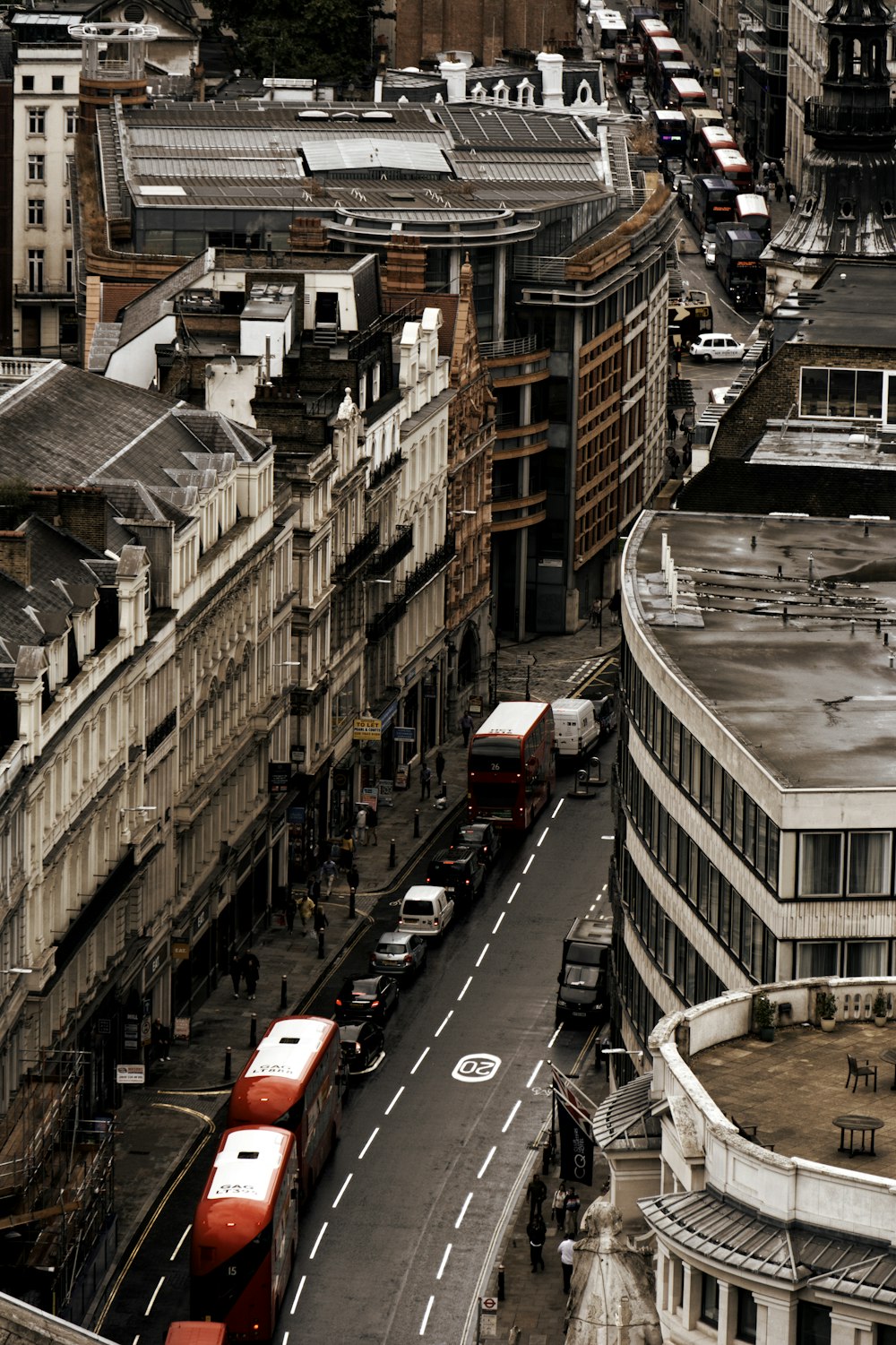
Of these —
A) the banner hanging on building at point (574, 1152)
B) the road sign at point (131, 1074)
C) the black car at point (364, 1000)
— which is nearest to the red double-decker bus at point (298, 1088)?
the road sign at point (131, 1074)

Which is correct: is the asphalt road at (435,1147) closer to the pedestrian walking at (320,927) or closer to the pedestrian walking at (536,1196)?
the pedestrian walking at (320,927)

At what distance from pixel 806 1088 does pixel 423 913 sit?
7290cm

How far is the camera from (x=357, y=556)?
17088 centimetres

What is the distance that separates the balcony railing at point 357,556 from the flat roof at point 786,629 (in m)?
30.3

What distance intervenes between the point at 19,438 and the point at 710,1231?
76.9m

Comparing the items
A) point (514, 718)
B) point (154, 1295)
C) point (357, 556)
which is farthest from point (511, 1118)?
point (357, 556)

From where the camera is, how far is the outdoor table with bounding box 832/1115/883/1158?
78.3 m

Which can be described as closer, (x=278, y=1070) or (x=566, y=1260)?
(x=566, y=1260)

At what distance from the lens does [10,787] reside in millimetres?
115938

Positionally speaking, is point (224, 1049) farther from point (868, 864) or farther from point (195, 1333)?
point (868, 864)

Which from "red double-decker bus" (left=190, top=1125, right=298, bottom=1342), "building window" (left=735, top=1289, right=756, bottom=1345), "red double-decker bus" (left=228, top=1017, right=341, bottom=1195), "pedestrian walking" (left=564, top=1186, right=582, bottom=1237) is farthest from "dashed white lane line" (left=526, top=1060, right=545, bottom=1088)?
"building window" (left=735, top=1289, right=756, bottom=1345)

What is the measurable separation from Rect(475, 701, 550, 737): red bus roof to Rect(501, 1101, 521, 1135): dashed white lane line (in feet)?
121

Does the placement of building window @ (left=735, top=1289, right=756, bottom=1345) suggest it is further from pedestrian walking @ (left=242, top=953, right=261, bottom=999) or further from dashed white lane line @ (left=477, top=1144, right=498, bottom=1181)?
pedestrian walking @ (left=242, top=953, right=261, bottom=999)

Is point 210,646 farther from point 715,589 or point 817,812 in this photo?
point 817,812
